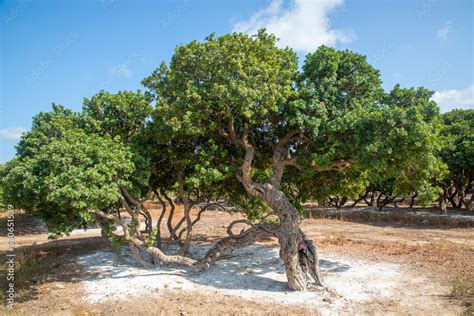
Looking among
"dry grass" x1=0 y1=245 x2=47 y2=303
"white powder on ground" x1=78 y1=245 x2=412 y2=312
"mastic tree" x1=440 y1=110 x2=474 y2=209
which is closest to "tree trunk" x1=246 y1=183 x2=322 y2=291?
"white powder on ground" x1=78 y1=245 x2=412 y2=312

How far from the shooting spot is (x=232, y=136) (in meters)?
12.4

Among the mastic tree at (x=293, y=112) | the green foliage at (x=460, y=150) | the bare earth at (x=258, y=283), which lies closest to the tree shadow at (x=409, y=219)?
the green foliage at (x=460, y=150)

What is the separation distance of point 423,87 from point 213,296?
30.0 ft

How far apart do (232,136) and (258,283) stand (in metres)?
5.08

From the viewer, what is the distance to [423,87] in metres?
11.1

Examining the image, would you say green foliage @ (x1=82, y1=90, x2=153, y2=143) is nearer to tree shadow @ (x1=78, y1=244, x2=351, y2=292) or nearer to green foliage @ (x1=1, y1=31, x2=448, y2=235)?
green foliage @ (x1=1, y1=31, x2=448, y2=235)

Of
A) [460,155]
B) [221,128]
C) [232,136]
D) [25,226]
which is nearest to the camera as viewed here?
[232,136]

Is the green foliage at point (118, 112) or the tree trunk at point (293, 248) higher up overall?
the green foliage at point (118, 112)

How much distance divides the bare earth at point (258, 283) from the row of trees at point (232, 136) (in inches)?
40.2

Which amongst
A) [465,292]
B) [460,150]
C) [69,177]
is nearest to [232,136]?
[69,177]

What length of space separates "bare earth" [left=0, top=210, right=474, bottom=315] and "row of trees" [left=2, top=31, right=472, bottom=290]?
102cm

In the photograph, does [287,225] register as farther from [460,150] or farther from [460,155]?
[460,150]

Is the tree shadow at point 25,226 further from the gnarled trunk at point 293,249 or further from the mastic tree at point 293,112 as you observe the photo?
the gnarled trunk at point 293,249

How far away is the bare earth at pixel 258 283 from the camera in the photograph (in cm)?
1008
